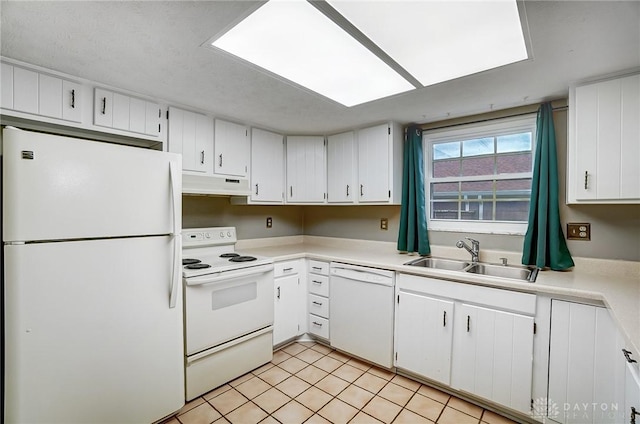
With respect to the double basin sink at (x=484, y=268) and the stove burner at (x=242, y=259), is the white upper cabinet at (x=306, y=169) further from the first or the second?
the double basin sink at (x=484, y=268)

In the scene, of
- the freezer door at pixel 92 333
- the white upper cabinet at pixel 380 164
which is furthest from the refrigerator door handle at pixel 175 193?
the white upper cabinet at pixel 380 164

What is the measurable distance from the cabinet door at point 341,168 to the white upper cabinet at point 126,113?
1.68 m

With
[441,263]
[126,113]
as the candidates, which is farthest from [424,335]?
[126,113]

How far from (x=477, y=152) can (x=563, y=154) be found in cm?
62

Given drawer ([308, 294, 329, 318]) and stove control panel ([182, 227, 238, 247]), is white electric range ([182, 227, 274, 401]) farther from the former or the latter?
drawer ([308, 294, 329, 318])

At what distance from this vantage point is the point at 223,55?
61.9 inches

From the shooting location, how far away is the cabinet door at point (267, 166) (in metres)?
2.93

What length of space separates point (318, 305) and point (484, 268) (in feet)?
4.95

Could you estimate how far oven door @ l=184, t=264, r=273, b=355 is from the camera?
202cm

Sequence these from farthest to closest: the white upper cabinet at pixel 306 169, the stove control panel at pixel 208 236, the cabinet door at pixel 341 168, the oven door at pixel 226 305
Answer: the white upper cabinet at pixel 306 169 < the cabinet door at pixel 341 168 < the stove control panel at pixel 208 236 < the oven door at pixel 226 305

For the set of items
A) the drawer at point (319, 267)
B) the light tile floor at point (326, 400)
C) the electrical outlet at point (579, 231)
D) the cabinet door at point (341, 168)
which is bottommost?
the light tile floor at point (326, 400)

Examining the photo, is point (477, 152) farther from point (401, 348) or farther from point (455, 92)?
point (401, 348)

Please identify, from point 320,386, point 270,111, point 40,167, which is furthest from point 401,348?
point 40,167

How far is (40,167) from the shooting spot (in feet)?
4.57
